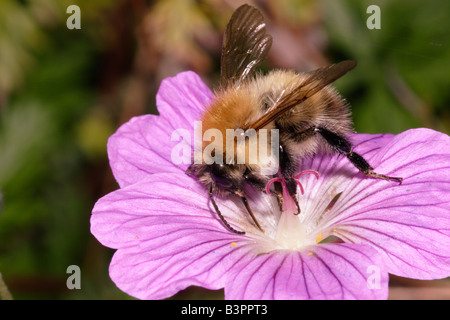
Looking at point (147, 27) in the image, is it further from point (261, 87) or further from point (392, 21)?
point (261, 87)

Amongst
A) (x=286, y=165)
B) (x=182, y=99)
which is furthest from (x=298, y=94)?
(x=182, y=99)

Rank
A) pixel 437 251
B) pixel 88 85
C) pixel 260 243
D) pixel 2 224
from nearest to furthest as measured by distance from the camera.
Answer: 1. pixel 437 251
2. pixel 260 243
3. pixel 2 224
4. pixel 88 85

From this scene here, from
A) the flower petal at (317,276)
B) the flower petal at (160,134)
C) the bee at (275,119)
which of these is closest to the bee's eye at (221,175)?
the bee at (275,119)

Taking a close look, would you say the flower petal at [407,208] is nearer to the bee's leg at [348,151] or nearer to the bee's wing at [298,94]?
the bee's leg at [348,151]

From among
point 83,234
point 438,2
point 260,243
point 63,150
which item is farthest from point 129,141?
point 438,2

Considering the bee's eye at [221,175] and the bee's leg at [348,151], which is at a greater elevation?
the bee's leg at [348,151]

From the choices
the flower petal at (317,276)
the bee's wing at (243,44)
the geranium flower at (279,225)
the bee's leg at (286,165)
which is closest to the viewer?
the flower petal at (317,276)

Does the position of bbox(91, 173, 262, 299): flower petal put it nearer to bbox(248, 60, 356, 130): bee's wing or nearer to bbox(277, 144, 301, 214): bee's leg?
bbox(277, 144, 301, 214): bee's leg
